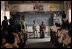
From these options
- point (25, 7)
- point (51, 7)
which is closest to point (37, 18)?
point (25, 7)

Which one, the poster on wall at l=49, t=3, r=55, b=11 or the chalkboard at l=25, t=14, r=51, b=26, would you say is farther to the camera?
the chalkboard at l=25, t=14, r=51, b=26

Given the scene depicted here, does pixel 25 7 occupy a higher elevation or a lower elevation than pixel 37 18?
higher

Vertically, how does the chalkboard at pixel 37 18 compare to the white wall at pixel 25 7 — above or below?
below

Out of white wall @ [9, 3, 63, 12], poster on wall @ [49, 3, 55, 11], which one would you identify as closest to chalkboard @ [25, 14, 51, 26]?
white wall @ [9, 3, 63, 12]

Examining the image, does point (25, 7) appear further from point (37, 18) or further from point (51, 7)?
point (51, 7)

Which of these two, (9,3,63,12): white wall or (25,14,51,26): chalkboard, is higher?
(9,3,63,12): white wall

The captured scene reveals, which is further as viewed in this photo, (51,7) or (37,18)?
(37,18)

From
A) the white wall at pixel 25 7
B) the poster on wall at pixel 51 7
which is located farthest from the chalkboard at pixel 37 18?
the poster on wall at pixel 51 7

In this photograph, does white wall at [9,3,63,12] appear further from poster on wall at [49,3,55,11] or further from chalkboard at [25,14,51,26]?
chalkboard at [25,14,51,26]

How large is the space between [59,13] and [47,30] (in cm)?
156

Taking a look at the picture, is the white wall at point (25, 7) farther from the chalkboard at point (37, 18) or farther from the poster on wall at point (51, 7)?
the chalkboard at point (37, 18)

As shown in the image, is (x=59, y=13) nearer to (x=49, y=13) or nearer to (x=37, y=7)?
(x=49, y=13)

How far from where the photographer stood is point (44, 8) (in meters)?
13.1

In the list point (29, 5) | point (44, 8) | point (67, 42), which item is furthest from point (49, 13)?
point (67, 42)
